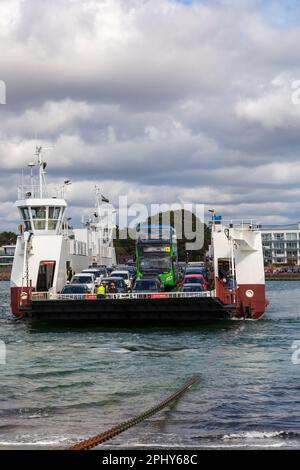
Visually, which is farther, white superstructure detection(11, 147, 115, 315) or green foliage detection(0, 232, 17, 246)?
green foliage detection(0, 232, 17, 246)

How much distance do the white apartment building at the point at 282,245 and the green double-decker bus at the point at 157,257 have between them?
4682 inches

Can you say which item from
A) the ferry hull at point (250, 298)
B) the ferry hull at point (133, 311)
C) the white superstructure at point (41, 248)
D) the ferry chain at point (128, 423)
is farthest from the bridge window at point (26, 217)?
the ferry chain at point (128, 423)

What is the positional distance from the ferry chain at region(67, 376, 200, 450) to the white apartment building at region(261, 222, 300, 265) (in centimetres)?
14066

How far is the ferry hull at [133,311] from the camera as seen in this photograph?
24859 mm

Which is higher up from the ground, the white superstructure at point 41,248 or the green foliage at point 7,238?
the green foliage at point 7,238

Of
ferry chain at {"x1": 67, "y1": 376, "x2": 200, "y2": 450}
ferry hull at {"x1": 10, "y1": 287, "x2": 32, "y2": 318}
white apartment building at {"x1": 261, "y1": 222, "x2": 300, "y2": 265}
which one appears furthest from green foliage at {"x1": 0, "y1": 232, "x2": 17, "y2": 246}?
ferry chain at {"x1": 67, "y1": 376, "x2": 200, "y2": 450}

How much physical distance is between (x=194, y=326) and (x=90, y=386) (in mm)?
12493

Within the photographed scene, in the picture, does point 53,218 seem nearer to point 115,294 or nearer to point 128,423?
point 115,294

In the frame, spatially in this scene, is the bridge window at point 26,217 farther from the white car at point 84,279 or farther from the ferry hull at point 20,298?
the ferry hull at point 20,298

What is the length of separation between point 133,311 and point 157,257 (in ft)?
37.1

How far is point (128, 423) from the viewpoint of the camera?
32.7ft

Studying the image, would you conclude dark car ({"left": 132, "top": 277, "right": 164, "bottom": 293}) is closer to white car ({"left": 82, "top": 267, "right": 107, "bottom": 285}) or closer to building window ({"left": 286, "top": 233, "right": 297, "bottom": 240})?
white car ({"left": 82, "top": 267, "right": 107, "bottom": 285})

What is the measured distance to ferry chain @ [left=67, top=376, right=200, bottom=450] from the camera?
782 centimetres

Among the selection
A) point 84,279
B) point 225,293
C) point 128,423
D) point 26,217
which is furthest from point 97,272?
point 128,423
